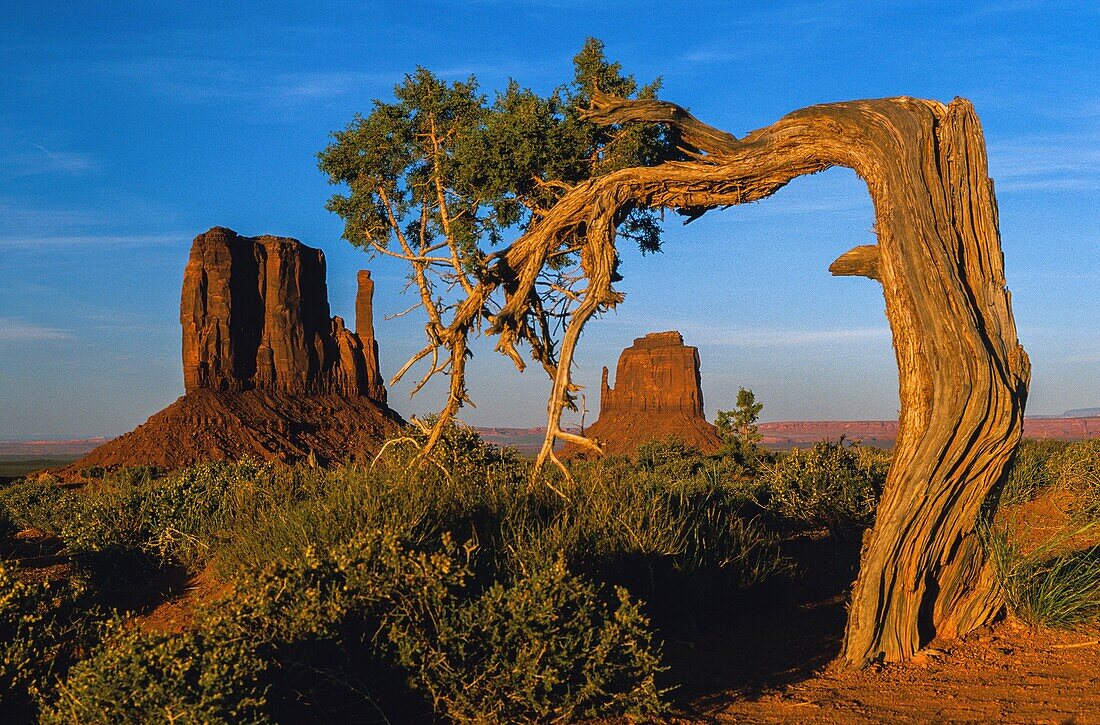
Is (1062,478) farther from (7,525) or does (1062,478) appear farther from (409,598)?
(7,525)

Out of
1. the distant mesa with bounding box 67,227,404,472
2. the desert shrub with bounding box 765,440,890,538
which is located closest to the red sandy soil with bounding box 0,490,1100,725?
the desert shrub with bounding box 765,440,890,538

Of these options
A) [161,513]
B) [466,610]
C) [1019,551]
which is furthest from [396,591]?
[161,513]

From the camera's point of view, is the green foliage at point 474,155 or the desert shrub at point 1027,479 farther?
the desert shrub at point 1027,479

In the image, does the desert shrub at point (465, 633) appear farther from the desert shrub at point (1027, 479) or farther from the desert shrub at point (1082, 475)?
the desert shrub at point (1027, 479)

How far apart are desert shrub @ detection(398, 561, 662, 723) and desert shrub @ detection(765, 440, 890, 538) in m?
8.31

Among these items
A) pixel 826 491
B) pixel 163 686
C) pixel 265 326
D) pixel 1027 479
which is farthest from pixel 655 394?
pixel 163 686

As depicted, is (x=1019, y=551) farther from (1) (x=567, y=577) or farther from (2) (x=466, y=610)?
(2) (x=466, y=610)

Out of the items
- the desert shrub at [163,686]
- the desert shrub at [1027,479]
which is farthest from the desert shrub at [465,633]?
the desert shrub at [1027,479]

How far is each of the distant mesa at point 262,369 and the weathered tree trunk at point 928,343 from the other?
5872cm

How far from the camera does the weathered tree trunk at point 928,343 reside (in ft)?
23.2

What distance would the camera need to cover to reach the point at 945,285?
7.12m

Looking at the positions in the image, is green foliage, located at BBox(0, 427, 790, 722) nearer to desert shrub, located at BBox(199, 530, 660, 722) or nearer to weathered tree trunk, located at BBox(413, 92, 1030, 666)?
desert shrub, located at BBox(199, 530, 660, 722)

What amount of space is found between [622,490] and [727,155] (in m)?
3.85

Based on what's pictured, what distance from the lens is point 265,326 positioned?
8506cm
